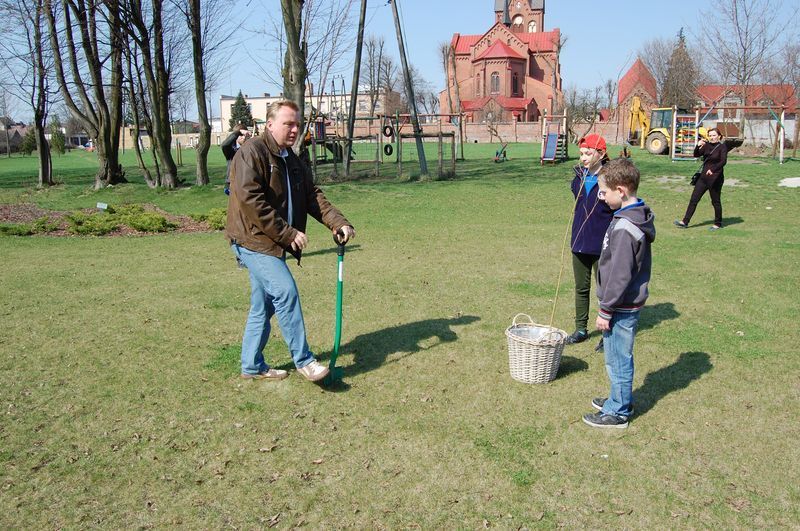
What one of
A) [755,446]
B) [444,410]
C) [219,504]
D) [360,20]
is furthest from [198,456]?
[360,20]

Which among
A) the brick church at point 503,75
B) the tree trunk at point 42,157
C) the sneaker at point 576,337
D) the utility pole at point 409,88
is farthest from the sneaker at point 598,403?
the brick church at point 503,75

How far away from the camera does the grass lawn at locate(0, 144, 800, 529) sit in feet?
11.8

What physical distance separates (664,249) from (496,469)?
7.75 meters

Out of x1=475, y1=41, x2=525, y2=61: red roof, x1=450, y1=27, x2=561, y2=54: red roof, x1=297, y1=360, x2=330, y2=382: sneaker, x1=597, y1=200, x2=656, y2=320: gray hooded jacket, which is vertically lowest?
x1=297, y1=360, x2=330, y2=382: sneaker

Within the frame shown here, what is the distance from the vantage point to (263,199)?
4770 millimetres

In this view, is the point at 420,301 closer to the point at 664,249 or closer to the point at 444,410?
the point at 444,410

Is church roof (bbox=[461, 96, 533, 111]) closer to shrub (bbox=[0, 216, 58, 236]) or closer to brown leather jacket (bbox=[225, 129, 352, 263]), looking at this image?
shrub (bbox=[0, 216, 58, 236])

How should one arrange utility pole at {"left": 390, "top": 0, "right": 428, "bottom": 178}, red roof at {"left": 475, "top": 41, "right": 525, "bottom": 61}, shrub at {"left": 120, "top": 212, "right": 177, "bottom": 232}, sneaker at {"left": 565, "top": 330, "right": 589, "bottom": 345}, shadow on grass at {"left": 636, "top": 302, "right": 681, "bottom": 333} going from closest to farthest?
1. sneaker at {"left": 565, "top": 330, "right": 589, "bottom": 345}
2. shadow on grass at {"left": 636, "top": 302, "right": 681, "bottom": 333}
3. shrub at {"left": 120, "top": 212, "right": 177, "bottom": 232}
4. utility pole at {"left": 390, "top": 0, "right": 428, "bottom": 178}
5. red roof at {"left": 475, "top": 41, "right": 525, "bottom": 61}

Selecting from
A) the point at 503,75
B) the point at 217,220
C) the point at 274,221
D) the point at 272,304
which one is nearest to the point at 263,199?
the point at 274,221

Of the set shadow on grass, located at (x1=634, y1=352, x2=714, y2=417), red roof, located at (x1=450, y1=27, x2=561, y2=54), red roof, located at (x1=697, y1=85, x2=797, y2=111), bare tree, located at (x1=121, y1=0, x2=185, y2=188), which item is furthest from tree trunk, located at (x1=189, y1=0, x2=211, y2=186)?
red roof, located at (x1=450, y1=27, x2=561, y2=54)

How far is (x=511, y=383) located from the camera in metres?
5.21

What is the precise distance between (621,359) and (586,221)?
6.08 ft

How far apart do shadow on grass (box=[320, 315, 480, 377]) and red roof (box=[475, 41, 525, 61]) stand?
7915 cm

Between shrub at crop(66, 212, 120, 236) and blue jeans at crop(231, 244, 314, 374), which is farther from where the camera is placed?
shrub at crop(66, 212, 120, 236)
